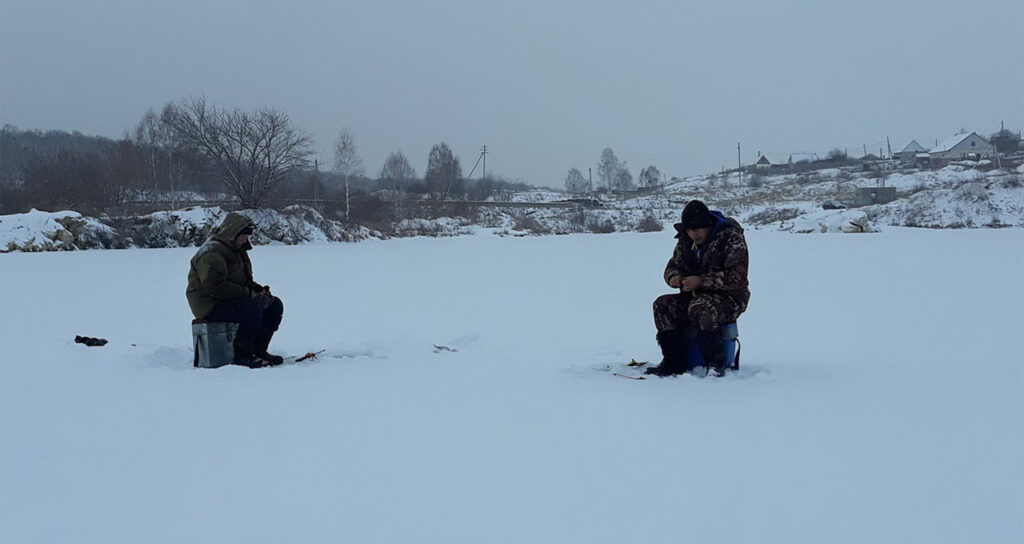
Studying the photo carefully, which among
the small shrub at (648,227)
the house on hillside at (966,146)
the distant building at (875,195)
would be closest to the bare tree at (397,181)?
the small shrub at (648,227)

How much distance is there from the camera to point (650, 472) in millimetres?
2828

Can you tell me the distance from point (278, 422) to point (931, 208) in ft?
117

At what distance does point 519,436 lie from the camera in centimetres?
335

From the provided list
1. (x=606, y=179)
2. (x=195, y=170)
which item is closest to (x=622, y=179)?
(x=606, y=179)

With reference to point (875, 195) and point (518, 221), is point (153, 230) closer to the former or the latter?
point (518, 221)

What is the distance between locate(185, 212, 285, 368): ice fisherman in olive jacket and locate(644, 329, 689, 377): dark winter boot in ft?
9.65

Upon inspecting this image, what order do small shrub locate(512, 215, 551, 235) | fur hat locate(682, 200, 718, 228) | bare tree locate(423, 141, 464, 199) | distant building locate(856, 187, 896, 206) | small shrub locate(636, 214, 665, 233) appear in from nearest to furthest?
fur hat locate(682, 200, 718, 228) < small shrub locate(636, 214, 665, 233) < small shrub locate(512, 215, 551, 235) < distant building locate(856, 187, 896, 206) < bare tree locate(423, 141, 464, 199)

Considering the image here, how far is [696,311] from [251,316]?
3.30m

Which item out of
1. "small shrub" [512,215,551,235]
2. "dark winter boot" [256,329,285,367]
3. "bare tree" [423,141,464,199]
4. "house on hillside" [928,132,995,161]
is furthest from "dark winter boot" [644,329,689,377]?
"house on hillside" [928,132,995,161]

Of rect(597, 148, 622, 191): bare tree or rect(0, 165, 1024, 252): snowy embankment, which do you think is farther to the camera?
rect(597, 148, 622, 191): bare tree

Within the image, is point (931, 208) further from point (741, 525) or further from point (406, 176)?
point (406, 176)

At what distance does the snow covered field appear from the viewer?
2.41m

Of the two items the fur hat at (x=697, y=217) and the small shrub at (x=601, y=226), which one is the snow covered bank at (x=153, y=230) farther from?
the fur hat at (x=697, y=217)

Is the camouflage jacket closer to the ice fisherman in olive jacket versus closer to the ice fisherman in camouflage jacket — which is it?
the ice fisherman in camouflage jacket
